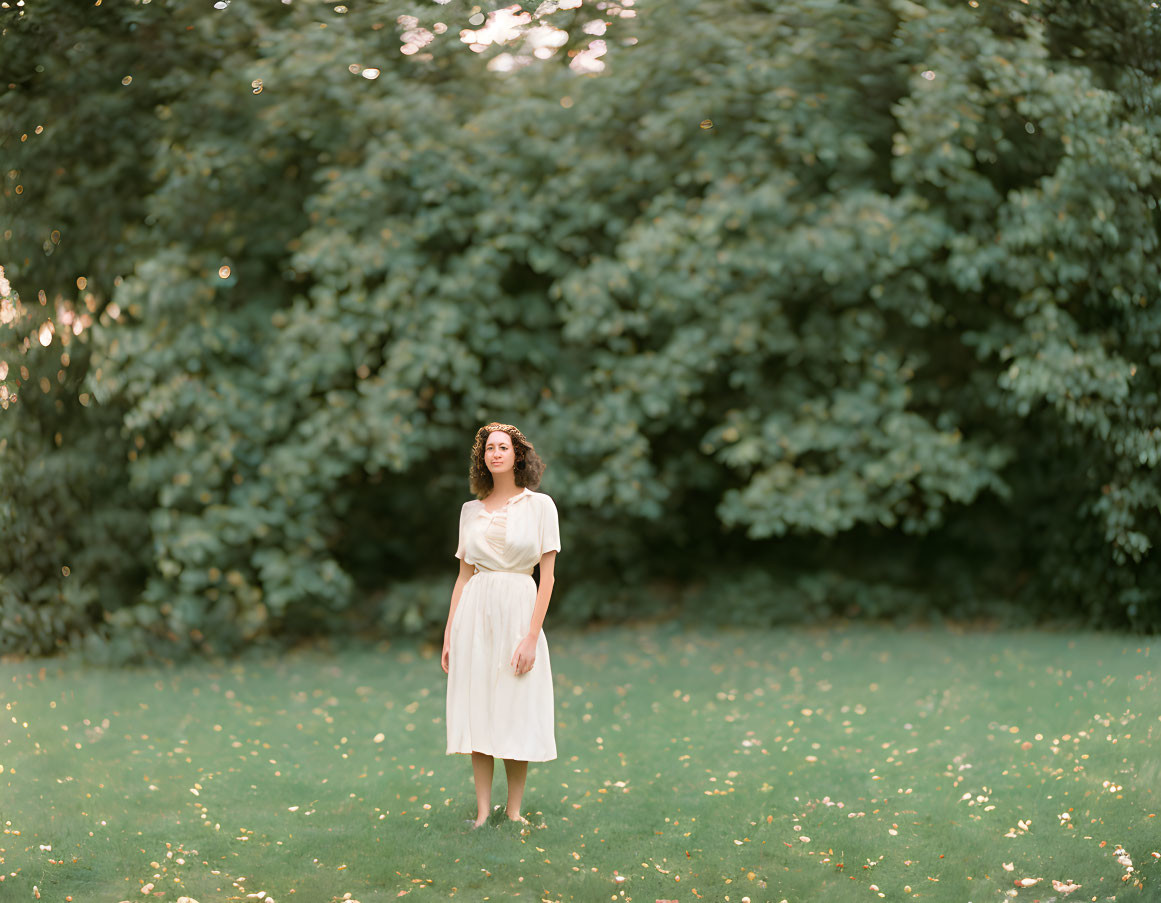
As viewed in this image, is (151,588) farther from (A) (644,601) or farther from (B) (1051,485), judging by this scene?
(B) (1051,485)

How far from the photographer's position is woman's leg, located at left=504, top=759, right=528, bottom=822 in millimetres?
5391

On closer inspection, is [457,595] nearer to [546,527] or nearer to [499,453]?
[546,527]

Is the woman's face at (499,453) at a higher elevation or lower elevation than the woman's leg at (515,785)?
higher

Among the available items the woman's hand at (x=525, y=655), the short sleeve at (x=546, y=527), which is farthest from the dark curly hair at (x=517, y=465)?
the woman's hand at (x=525, y=655)

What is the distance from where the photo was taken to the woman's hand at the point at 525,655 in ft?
16.8

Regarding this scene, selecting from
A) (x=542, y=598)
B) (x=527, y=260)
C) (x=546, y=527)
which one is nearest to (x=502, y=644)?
(x=542, y=598)

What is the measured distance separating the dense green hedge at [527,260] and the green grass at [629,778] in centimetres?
111

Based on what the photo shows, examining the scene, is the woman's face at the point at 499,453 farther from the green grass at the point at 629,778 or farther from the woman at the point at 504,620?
the green grass at the point at 629,778

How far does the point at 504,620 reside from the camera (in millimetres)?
5207

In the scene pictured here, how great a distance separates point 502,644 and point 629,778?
166cm

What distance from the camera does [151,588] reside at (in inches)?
361

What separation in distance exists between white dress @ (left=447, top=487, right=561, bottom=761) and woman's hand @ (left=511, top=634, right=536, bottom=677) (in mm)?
60

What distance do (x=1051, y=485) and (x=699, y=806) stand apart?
582cm

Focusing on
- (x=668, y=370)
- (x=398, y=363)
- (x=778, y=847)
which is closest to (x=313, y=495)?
(x=398, y=363)
